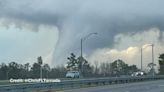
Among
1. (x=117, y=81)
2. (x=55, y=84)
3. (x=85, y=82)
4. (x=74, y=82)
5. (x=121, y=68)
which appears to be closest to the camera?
(x=55, y=84)

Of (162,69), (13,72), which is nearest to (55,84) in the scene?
(13,72)

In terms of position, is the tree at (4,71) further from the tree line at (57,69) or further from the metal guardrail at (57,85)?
the metal guardrail at (57,85)

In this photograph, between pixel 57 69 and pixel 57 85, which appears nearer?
pixel 57 85

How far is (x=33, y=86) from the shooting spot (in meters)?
36.5

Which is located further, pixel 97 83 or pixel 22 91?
pixel 97 83

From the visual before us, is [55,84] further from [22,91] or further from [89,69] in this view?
[89,69]

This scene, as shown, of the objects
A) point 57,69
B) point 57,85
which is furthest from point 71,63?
point 57,85

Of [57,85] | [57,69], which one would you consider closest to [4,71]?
[57,69]

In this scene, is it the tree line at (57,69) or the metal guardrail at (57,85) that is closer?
the metal guardrail at (57,85)

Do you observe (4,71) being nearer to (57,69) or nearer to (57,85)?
(57,69)

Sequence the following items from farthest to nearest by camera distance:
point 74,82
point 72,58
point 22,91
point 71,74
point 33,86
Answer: point 72,58 < point 71,74 < point 74,82 < point 33,86 < point 22,91

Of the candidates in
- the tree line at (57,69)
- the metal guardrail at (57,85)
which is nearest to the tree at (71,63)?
the tree line at (57,69)

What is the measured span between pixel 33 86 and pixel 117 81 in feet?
86.6

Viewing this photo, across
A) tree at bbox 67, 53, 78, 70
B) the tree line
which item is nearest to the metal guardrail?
the tree line
